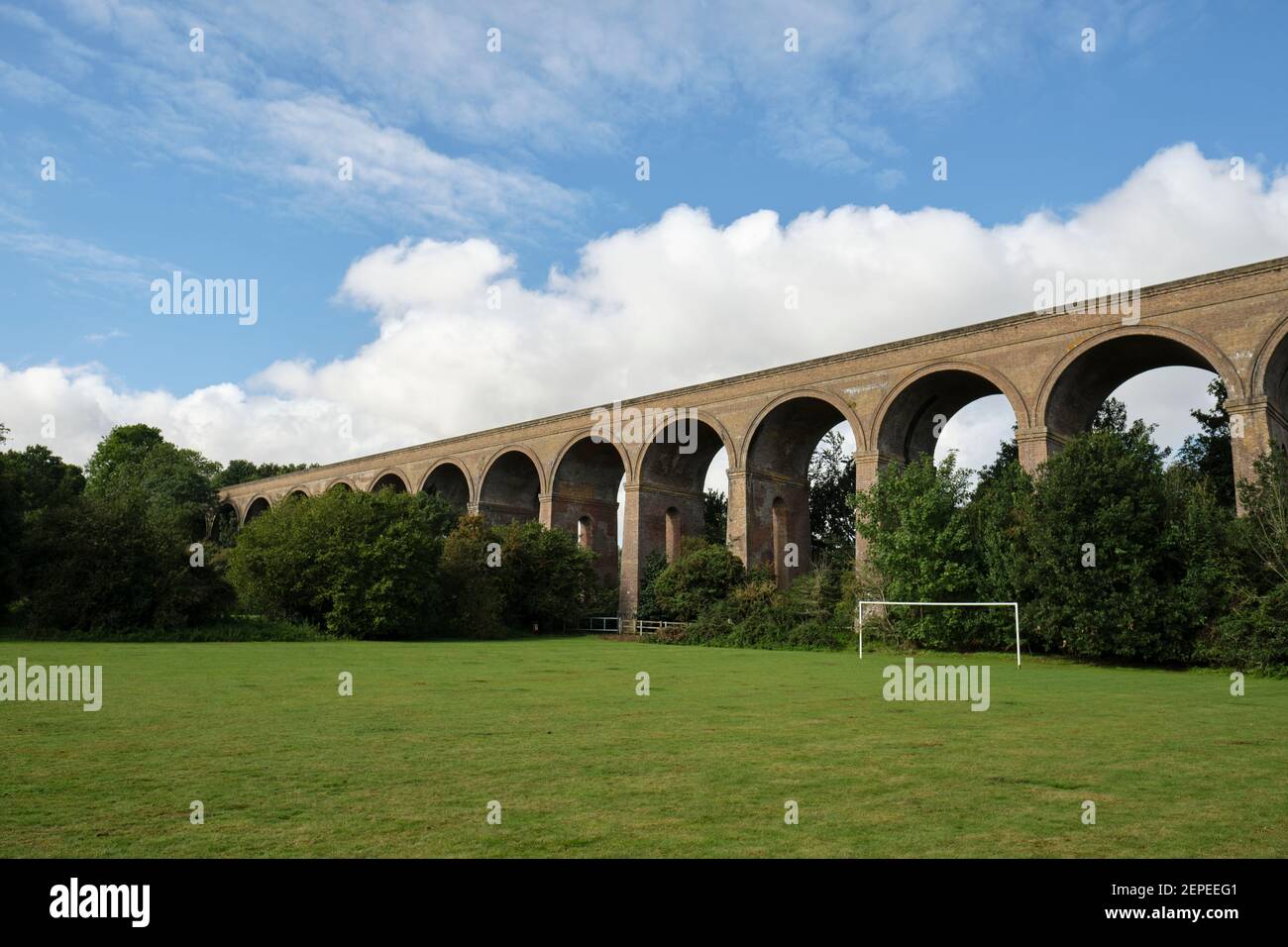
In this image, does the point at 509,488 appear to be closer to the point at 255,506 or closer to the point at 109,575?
the point at 109,575

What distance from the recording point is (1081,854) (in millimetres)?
4242

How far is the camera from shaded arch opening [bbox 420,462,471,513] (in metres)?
49.4

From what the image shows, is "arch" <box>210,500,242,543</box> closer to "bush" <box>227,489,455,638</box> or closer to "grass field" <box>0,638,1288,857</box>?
"bush" <box>227,489,455,638</box>

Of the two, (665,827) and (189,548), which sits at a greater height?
(189,548)

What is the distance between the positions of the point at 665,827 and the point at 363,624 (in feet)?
84.4

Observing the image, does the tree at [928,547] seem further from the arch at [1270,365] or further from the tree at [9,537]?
the tree at [9,537]

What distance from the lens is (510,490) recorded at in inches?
1847

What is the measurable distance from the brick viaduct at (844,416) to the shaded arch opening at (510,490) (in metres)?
0.07

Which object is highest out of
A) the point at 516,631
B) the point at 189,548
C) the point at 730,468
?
the point at 730,468

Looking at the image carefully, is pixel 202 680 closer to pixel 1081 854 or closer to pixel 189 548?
pixel 1081 854

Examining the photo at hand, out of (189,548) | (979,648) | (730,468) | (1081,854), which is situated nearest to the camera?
(1081,854)

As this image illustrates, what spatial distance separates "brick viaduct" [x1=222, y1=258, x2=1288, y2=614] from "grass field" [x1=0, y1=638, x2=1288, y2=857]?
49.0 ft
